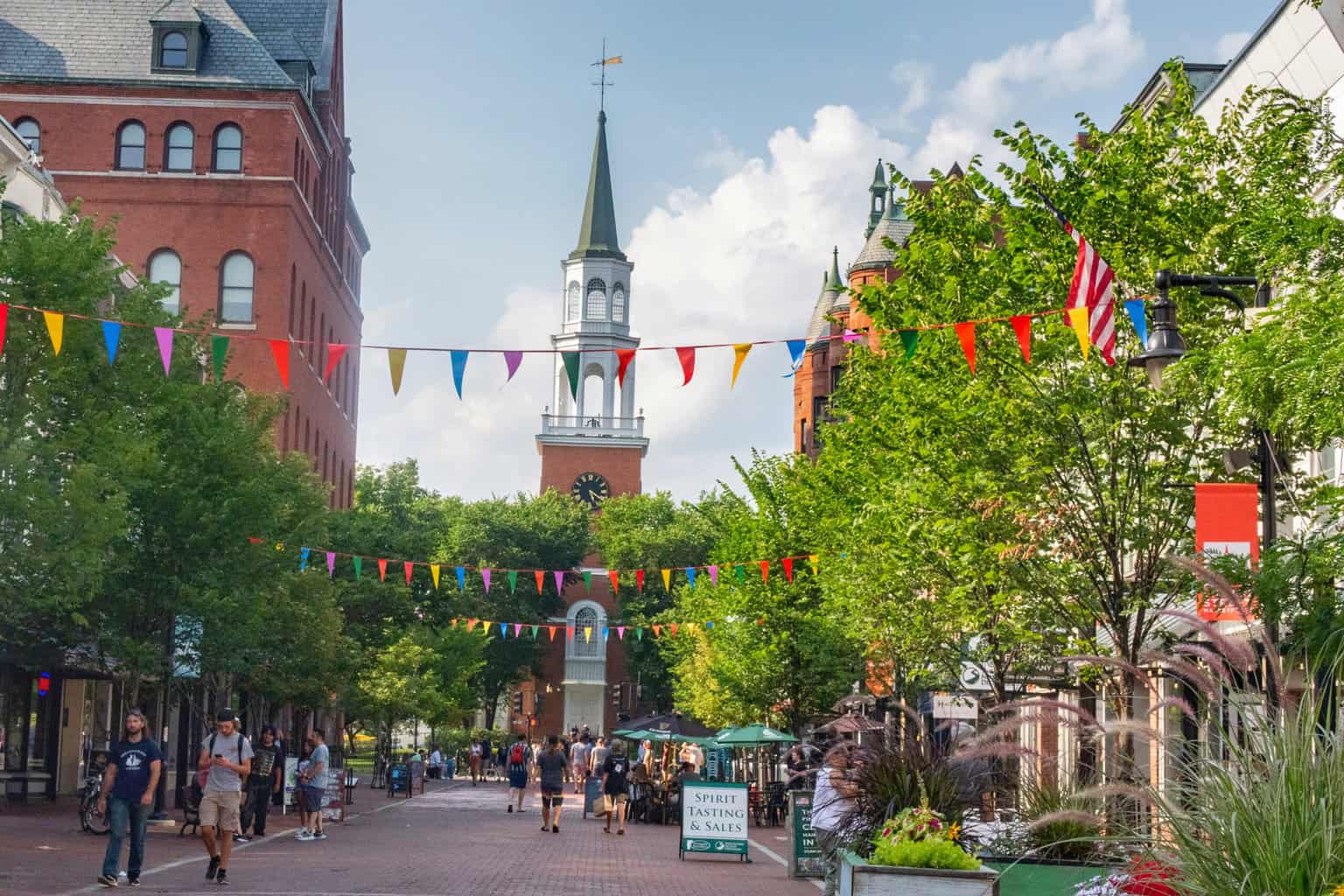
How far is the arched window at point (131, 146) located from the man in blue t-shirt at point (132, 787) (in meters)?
40.1

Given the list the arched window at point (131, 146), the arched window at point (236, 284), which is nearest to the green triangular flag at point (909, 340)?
the arched window at point (236, 284)

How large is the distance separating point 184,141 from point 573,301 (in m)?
51.0

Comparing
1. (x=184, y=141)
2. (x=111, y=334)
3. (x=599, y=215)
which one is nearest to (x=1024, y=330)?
(x=111, y=334)

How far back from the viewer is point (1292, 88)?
24484 mm

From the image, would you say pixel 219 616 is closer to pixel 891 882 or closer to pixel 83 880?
pixel 83 880

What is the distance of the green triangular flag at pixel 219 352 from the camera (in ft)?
76.2

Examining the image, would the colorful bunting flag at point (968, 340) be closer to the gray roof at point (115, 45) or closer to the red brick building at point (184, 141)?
the red brick building at point (184, 141)

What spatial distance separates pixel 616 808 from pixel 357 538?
22.3 meters

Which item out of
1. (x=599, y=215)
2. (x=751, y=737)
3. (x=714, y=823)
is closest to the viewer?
(x=714, y=823)

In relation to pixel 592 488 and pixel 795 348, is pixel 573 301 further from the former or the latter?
pixel 795 348

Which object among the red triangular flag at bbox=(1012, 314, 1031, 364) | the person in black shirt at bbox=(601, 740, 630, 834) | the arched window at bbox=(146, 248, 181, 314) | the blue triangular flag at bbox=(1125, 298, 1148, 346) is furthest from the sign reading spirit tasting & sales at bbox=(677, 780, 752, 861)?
the arched window at bbox=(146, 248, 181, 314)

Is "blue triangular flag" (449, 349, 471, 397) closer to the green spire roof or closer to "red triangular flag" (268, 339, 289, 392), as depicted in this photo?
"red triangular flag" (268, 339, 289, 392)

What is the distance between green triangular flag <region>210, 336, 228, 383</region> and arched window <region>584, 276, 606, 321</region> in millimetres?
73803

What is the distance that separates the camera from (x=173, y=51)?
180 feet
